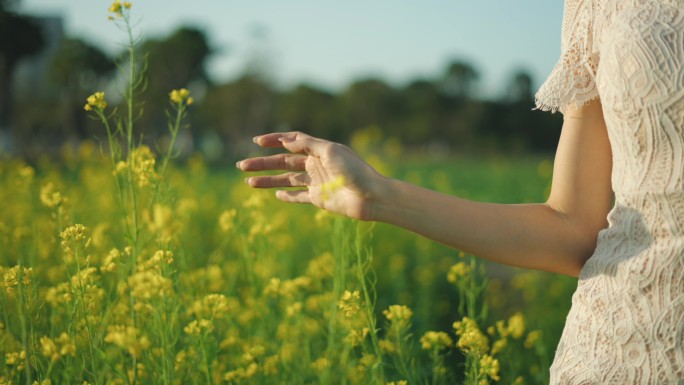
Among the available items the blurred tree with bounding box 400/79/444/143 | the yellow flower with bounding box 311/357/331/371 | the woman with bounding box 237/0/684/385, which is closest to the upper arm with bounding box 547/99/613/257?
the woman with bounding box 237/0/684/385

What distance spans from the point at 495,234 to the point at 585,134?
0.94 ft

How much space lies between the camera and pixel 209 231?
484 cm

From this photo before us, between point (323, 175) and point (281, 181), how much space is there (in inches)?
4.9

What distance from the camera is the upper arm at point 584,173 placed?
128cm

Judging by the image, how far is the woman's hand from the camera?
3.64 ft

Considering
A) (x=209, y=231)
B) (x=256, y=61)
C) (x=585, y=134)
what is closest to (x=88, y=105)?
(x=585, y=134)

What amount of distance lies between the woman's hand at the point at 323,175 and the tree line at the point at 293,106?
42.3ft

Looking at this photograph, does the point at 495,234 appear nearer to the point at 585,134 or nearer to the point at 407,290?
the point at 585,134

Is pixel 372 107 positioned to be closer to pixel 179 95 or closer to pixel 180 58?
pixel 180 58

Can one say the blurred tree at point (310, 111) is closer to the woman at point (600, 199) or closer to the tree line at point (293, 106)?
the tree line at point (293, 106)

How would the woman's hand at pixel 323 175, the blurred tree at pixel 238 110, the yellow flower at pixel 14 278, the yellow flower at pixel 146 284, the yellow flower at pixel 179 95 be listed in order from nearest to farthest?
the yellow flower at pixel 146 284
the woman's hand at pixel 323 175
the yellow flower at pixel 14 278
the yellow flower at pixel 179 95
the blurred tree at pixel 238 110

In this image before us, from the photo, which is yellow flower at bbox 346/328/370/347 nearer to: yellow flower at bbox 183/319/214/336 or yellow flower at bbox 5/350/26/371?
yellow flower at bbox 183/319/214/336

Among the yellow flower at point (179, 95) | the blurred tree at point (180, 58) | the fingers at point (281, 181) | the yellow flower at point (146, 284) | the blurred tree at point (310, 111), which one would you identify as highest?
the yellow flower at point (179, 95)

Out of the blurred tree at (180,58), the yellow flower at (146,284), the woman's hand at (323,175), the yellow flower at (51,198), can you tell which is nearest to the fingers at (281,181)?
the woman's hand at (323,175)
